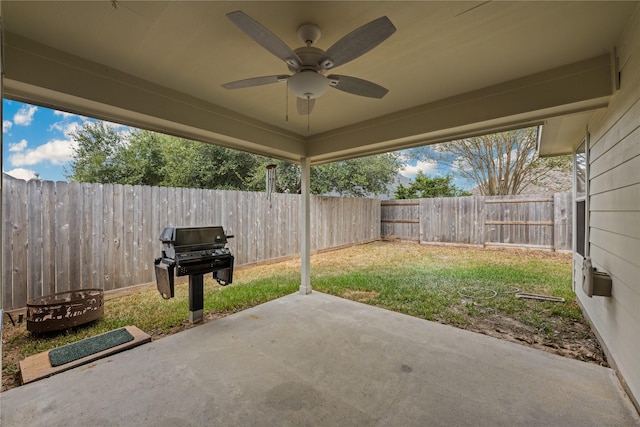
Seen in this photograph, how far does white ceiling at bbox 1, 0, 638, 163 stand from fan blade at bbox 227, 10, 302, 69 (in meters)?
0.24

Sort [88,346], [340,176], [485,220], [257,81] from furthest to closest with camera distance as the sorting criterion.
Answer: [340,176] < [485,220] < [88,346] < [257,81]

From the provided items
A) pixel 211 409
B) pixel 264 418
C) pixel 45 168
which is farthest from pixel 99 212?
pixel 45 168

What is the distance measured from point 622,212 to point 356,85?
2059mm

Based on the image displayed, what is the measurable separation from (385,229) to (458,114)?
7.04 metres

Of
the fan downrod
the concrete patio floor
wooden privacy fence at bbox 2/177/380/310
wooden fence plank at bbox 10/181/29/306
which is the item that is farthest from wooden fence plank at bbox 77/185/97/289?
the fan downrod

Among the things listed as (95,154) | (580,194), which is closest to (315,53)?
(580,194)

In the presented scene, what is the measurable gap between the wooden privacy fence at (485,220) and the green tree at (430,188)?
105 inches

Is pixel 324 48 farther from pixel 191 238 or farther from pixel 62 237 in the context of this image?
pixel 62 237

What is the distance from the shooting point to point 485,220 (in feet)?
24.6

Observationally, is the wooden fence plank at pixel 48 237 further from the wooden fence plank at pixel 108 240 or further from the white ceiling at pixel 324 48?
the white ceiling at pixel 324 48

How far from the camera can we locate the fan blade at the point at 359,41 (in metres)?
1.37

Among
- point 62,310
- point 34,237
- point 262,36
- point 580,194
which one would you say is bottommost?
point 62,310

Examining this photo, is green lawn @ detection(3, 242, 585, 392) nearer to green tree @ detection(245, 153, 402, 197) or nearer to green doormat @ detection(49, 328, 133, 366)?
green doormat @ detection(49, 328, 133, 366)

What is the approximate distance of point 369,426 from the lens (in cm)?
167
